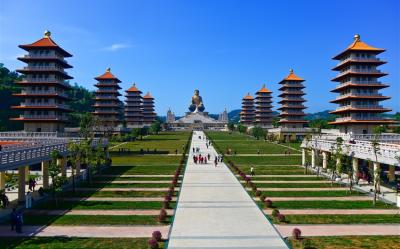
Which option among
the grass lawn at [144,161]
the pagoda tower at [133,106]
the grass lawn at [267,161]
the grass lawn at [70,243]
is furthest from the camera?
the pagoda tower at [133,106]

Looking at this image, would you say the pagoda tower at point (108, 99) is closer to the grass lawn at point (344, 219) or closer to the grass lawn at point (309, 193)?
the grass lawn at point (309, 193)

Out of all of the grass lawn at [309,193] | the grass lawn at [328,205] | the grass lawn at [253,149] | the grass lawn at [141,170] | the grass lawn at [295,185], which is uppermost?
the grass lawn at [253,149]

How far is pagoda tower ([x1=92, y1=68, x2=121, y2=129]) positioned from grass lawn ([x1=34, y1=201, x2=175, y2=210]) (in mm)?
82039

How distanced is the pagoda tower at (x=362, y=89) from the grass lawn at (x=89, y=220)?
5233 cm

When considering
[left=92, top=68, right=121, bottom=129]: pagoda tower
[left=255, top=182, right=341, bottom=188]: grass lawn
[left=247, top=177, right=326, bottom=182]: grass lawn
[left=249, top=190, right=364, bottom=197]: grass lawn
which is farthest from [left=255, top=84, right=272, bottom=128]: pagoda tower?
[left=249, top=190, right=364, bottom=197]: grass lawn

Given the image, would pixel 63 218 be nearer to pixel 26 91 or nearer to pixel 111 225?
pixel 111 225

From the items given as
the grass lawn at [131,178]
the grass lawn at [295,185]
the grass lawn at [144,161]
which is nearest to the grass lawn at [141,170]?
the grass lawn at [131,178]

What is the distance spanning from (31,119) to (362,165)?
58769 mm

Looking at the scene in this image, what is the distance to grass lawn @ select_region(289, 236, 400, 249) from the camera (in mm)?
22359

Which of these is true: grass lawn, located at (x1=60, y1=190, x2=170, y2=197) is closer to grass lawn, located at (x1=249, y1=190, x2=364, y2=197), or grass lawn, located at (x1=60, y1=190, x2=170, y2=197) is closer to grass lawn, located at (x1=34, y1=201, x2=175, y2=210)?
grass lawn, located at (x1=34, y1=201, x2=175, y2=210)

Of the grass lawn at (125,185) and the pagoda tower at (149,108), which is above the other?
the pagoda tower at (149,108)

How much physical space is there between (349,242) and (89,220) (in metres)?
17.3

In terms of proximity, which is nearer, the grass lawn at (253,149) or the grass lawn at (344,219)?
the grass lawn at (344,219)

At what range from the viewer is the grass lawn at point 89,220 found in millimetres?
27906
